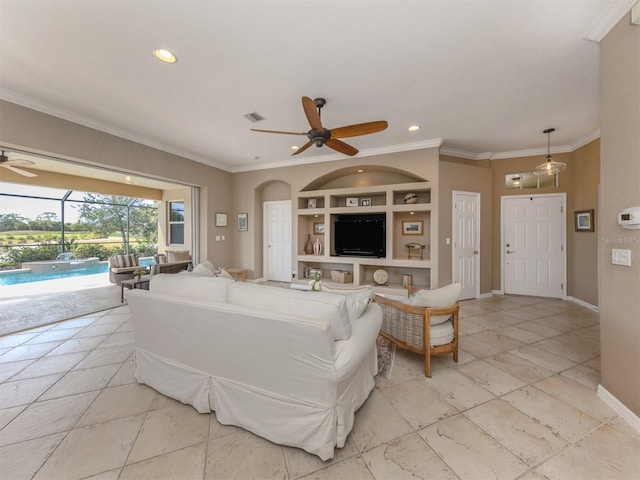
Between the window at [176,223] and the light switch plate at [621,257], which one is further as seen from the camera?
the window at [176,223]

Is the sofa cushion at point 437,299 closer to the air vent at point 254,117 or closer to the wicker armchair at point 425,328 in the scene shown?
the wicker armchair at point 425,328

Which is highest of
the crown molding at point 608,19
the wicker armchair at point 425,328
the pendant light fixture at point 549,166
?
the crown molding at point 608,19

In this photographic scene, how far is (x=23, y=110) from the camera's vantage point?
2887 millimetres

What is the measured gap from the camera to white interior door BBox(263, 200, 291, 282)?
5.89 metres

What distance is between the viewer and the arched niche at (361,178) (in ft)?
15.9

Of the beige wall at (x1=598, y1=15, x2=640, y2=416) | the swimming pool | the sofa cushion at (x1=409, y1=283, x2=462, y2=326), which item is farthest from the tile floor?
the swimming pool

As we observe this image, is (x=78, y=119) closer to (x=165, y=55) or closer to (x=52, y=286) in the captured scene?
(x=165, y=55)

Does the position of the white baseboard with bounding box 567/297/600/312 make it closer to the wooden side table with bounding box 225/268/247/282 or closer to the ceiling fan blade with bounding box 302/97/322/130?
the ceiling fan blade with bounding box 302/97/322/130

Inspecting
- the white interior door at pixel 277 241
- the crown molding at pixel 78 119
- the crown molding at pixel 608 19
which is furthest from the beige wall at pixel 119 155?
the crown molding at pixel 608 19

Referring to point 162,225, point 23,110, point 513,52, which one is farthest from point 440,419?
point 162,225

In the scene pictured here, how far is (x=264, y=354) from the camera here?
1.46 m

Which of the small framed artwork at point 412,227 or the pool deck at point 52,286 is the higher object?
the small framed artwork at point 412,227

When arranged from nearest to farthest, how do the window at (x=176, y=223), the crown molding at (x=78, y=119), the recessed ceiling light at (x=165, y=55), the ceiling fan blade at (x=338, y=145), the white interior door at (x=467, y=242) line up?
the recessed ceiling light at (x=165, y=55) < the crown molding at (x=78, y=119) < the ceiling fan blade at (x=338, y=145) < the white interior door at (x=467, y=242) < the window at (x=176, y=223)

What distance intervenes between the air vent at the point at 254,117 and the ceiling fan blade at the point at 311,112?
113cm
